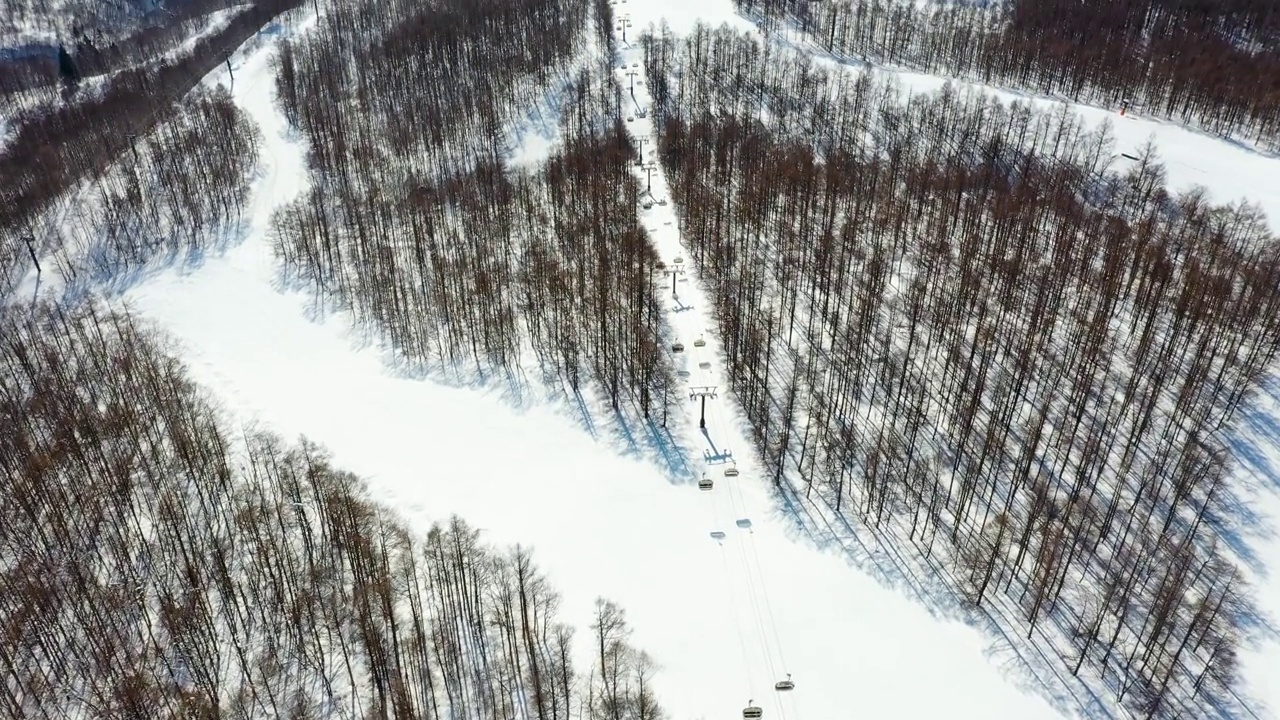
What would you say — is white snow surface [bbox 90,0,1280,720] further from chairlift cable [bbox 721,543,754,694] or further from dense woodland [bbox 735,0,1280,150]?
dense woodland [bbox 735,0,1280,150]

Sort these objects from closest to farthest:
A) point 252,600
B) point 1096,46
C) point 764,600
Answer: point 252,600, point 764,600, point 1096,46

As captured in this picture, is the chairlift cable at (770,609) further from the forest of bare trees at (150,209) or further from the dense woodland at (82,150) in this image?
the dense woodland at (82,150)

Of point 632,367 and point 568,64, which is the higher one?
point 568,64

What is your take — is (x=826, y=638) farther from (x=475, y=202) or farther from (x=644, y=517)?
(x=475, y=202)

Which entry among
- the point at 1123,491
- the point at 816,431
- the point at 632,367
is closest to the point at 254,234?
the point at 632,367

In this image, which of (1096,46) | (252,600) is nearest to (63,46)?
(252,600)

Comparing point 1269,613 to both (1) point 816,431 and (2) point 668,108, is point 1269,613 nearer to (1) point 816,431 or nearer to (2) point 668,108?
(1) point 816,431

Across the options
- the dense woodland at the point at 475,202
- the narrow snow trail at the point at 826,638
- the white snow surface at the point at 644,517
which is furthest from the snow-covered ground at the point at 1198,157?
the narrow snow trail at the point at 826,638
